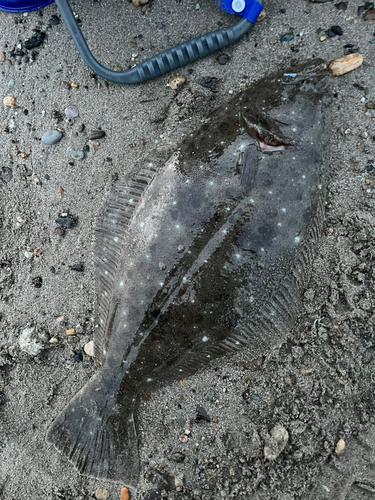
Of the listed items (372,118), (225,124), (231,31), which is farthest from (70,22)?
(372,118)

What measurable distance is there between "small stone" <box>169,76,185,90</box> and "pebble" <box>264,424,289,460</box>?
294 cm

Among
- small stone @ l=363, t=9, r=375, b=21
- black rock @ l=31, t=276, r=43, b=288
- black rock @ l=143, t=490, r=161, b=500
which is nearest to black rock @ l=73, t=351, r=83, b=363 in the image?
black rock @ l=31, t=276, r=43, b=288

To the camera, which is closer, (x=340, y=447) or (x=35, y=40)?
(x=340, y=447)

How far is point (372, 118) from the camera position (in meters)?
2.92

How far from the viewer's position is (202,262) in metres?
2.66

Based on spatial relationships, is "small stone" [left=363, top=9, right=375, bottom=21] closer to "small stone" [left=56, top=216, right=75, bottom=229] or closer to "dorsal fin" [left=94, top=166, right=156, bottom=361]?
"dorsal fin" [left=94, top=166, right=156, bottom=361]

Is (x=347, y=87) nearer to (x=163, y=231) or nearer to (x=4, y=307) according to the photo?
(x=163, y=231)

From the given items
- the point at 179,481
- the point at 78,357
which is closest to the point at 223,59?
the point at 78,357

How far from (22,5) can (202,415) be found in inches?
150

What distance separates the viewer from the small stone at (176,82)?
10.2 ft

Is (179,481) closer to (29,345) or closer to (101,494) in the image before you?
(101,494)

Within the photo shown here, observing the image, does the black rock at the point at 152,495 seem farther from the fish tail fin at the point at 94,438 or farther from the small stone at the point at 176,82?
the small stone at the point at 176,82

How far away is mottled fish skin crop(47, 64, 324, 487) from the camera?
2.66 m

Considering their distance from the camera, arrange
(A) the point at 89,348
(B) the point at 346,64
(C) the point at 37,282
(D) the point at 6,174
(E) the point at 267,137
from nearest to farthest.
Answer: (E) the point at 267,137, (B) the point at 346,64, (A) the point at 89,348, (C) the point at 37,282, (D) the point at 6,174
